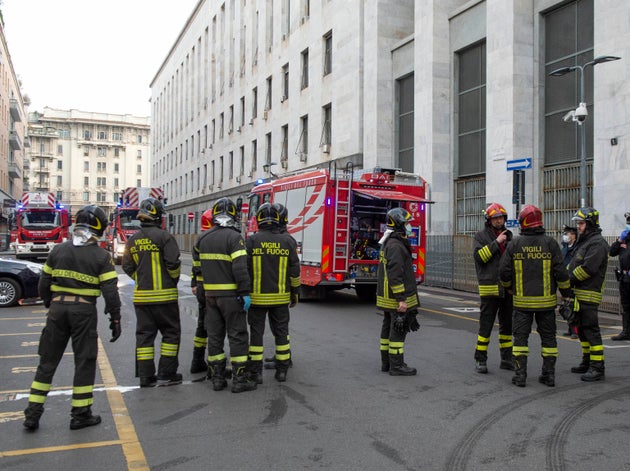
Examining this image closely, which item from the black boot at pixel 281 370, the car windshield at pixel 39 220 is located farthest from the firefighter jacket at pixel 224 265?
the car windshield at pixel 39 220

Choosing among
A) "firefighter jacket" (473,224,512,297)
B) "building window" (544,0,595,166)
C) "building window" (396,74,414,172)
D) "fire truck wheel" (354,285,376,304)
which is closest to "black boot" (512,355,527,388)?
"firefighter jacket" (473,224,512,297)

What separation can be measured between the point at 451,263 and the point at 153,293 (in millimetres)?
13045

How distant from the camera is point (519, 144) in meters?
17.6

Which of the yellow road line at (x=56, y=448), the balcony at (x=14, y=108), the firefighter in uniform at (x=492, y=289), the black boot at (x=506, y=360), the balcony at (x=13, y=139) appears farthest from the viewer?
the balcony at (x=13, y=139)

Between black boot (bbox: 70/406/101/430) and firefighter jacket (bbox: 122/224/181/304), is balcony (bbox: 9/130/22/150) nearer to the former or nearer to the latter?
firefighter jacket (bbox: 122/224/181/304)

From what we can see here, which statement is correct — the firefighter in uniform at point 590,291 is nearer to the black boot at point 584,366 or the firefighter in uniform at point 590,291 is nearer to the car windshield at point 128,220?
the black boot at point 584,366

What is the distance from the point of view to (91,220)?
16.6 ft

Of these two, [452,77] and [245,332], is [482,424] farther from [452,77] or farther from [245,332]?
[452,77]

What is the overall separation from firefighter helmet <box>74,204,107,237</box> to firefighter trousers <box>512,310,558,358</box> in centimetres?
429

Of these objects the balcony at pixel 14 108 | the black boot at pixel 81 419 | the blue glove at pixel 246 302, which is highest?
the balcony at pixel 14 108

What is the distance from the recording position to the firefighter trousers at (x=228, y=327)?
5926 mm

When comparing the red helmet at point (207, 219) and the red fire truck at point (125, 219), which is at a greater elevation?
the red fire truck at point (125, 219)

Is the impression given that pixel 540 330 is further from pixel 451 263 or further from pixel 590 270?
pixel 451 263

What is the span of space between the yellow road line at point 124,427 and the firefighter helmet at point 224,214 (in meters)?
1.97
